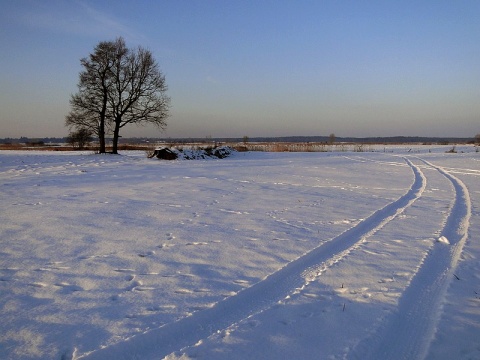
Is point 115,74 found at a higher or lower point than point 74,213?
higher

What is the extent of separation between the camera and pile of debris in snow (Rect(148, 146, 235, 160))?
70.6 ft

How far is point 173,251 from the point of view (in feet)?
15.8

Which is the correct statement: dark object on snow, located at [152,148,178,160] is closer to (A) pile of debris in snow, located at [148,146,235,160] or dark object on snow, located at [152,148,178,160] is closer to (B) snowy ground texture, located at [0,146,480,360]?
(A) pile of debris in snow, located at [148,146,235,160]

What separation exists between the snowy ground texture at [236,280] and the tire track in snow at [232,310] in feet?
0.05

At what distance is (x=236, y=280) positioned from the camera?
154 inches

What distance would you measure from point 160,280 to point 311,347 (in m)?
1.99

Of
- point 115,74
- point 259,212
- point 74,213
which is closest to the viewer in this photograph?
point 74,213

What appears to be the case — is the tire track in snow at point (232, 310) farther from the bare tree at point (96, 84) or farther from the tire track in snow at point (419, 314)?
the bare tree at point (96, 84)

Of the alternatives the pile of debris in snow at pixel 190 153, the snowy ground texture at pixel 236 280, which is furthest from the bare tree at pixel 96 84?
the snowy ground texture at pixel 236 280

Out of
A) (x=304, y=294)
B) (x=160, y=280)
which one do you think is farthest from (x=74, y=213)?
(x=304, y=294)

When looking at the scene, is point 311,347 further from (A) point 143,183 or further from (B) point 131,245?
(A) point 143,183

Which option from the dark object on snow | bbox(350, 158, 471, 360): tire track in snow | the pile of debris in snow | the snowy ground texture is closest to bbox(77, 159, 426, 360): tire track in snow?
the snowy ground texture

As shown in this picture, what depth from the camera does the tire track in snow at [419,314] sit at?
273 centimetres

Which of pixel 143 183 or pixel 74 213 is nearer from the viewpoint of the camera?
pixel 74 213
